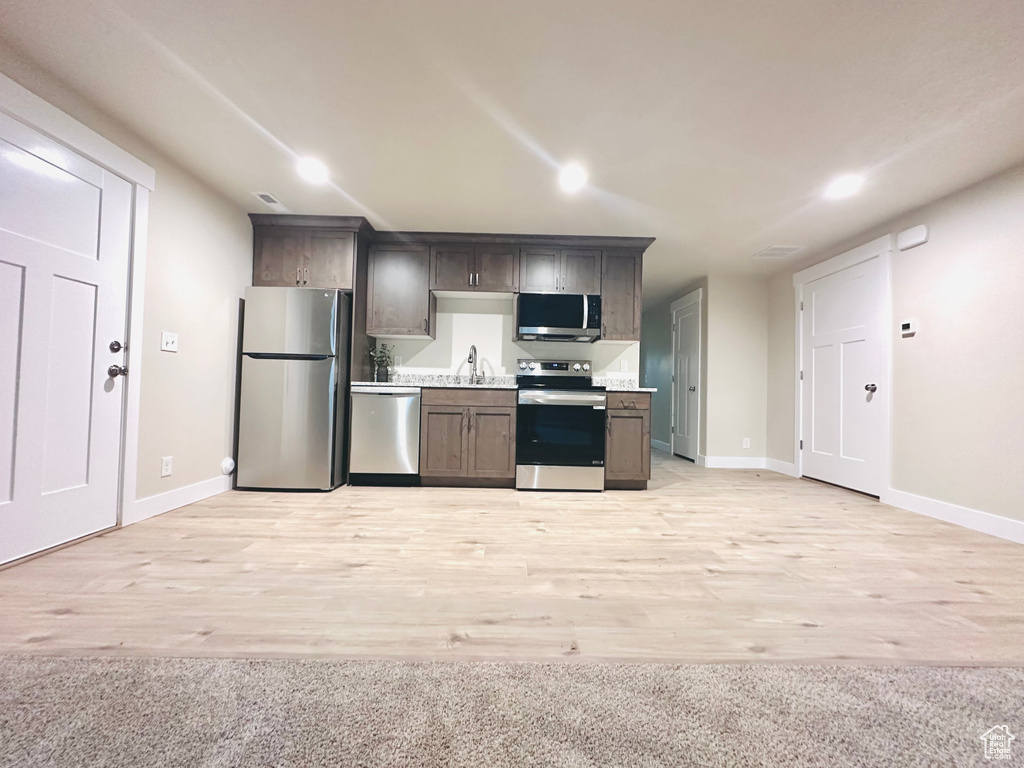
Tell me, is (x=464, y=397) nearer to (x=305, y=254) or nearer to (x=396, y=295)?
(x=396, y=295)

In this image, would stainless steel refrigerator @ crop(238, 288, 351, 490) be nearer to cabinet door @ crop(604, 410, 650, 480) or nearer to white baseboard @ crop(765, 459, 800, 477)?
cabinet door @ crop(604, 410, 650, 480)

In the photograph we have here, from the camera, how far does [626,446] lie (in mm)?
3613

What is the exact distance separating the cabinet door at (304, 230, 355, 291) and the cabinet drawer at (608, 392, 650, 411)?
2.42m

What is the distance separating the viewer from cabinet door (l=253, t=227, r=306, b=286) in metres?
3.50

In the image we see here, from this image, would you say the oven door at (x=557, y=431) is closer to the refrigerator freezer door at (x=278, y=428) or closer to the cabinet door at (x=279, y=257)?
the refrigerator freezer door at (x=278, y=428)

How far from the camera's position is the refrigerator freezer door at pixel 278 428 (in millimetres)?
3285

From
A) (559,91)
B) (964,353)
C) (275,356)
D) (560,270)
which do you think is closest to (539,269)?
(560,270)

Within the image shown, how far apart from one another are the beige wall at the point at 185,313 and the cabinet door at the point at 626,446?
121 inches

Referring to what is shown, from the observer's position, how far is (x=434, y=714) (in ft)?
→ 3.34

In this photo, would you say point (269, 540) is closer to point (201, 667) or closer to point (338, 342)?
point (201, 667)

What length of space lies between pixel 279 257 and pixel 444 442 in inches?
82.0

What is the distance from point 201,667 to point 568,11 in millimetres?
2468

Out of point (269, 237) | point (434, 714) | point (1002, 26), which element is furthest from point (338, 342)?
point (1002, 26)

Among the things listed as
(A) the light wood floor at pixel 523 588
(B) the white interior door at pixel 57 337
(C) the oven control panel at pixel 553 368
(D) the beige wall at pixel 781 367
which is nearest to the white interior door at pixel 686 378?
(D) the beige wall at pixel 781 367
